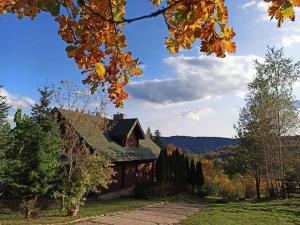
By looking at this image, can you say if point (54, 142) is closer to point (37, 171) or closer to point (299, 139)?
point (37, 171)

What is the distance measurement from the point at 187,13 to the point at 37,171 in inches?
553

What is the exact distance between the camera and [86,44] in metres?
3.77

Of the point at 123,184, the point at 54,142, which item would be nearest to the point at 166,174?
the point at 123,184

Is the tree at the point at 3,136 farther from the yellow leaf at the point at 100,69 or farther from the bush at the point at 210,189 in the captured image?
the bush at the point at 210,189

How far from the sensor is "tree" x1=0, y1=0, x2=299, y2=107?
2916 mm

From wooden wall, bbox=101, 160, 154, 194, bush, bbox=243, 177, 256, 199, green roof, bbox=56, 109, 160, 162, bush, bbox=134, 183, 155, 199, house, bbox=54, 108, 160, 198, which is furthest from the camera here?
bush, bbox=243, 177, 256, 199

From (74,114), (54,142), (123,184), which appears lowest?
(123,184)

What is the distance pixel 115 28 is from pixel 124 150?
26265 millimetres

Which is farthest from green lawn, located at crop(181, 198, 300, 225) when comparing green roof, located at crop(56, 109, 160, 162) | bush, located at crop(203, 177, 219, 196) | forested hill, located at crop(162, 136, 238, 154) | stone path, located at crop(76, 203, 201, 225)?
forested hill, located at crop(162, 136, 238, 154)

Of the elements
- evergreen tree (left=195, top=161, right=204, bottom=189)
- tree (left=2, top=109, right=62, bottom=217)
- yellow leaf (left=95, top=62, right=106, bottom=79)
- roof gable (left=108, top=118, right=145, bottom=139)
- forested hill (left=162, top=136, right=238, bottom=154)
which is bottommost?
evergreen tree (left=195, top=161, right=204, bottom=189)

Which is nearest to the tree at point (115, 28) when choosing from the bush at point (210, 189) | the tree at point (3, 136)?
the tree at point (3, 136)

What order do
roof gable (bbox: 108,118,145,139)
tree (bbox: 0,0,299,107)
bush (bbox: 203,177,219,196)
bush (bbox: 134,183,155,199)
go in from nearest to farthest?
tree (bbox: 0,0,299,107) → bush (bbox: 134,183,155,199) → roof gable (bbox: 108,118,145,139) → bush (bbox: 203,177,219,196)

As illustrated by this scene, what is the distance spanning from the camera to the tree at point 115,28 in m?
2.92

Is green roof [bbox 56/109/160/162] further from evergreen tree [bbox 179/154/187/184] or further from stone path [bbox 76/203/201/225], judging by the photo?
stone path [bbox 76/203/201/225]
